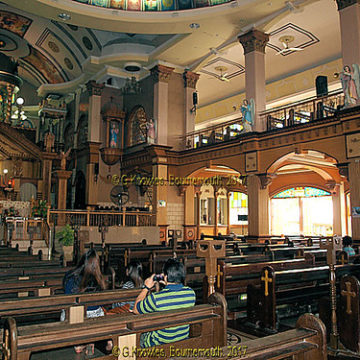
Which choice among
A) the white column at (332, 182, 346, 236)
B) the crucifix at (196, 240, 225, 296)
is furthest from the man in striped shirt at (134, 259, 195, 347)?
the white column at (332, 182, 346, 236)

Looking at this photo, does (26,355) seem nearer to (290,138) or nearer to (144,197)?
(290,138)

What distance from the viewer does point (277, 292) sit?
562 cm

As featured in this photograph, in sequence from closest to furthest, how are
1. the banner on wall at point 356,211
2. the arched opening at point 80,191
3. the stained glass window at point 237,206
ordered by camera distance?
the banner on wall at point 356,211 < the arched opening at point 80,191 < the stained glass window at point 237,206

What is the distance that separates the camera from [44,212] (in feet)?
48.2

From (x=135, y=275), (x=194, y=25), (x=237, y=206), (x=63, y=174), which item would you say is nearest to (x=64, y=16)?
(x=194, y=25)

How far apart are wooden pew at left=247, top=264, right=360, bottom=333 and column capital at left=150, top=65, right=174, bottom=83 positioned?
14393mm

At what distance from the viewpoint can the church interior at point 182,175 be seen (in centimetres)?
373

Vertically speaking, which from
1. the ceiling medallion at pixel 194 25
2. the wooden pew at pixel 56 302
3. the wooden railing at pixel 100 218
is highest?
the ceiling medallion at pixel 194 25

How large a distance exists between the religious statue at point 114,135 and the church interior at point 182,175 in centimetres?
8

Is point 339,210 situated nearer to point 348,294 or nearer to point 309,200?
point 309,200

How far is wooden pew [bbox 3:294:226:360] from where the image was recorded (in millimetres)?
2174

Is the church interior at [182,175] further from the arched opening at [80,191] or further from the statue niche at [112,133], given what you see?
the arched opening at [80,191]

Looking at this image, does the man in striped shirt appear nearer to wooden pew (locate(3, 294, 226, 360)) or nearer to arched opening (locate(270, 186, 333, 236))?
wooden pew (locate(3, 294, 226, 360))

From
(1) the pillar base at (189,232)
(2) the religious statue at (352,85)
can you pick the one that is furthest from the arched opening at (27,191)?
(2) the religious statue at (352,85)
